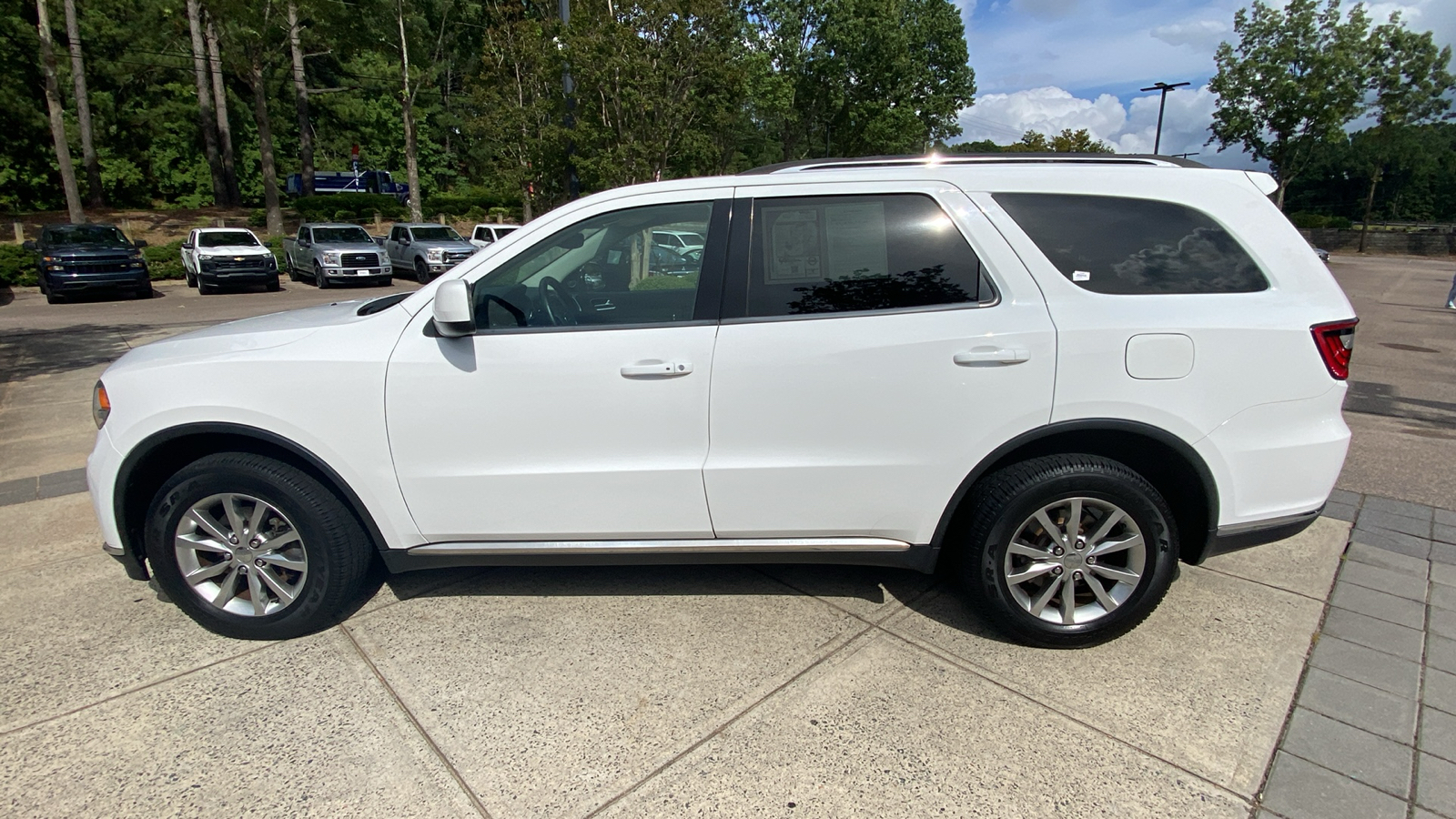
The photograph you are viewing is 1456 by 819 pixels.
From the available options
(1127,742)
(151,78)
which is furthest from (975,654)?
(151,78)

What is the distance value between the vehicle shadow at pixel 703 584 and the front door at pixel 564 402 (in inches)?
24.0

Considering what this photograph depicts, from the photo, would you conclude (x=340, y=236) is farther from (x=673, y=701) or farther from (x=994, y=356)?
(x=994, y=356)

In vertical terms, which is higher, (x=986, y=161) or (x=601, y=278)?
(x=986, y=161)

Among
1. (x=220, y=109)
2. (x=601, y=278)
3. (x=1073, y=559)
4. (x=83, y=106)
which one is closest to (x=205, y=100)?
(x=220, y=109)

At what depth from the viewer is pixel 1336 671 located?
9.35 feet

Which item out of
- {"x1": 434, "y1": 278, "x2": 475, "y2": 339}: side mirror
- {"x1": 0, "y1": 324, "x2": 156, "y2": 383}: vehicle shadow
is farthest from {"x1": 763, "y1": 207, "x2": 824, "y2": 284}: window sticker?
{"x1": 0, "y1": 324, "x2": 156, "y2": 383}: vehicle shadow

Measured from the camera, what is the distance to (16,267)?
1972cm

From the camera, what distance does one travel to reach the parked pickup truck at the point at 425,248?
20.2 metres

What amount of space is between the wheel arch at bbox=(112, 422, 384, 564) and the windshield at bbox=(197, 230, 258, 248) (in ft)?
61.7

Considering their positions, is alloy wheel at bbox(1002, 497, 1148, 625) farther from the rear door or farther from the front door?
the front door

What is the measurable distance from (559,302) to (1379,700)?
3267mm

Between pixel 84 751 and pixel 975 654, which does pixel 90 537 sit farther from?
pixel 975 654

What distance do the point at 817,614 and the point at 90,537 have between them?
12.7 feet

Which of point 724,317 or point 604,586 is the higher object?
point 724,317
